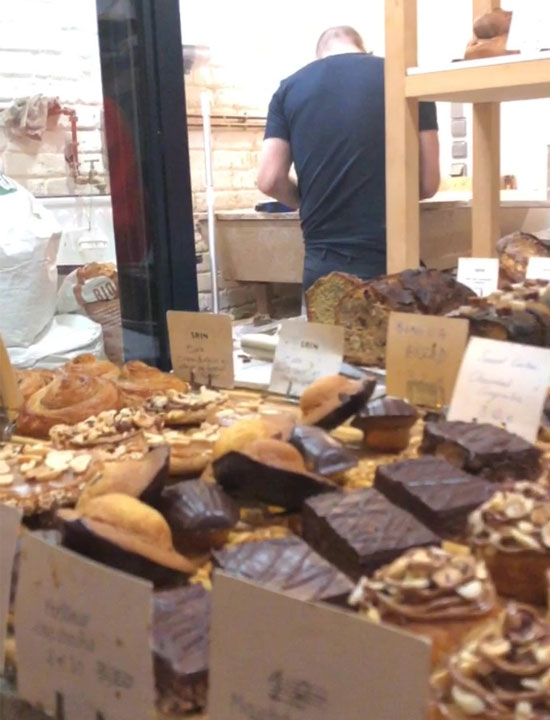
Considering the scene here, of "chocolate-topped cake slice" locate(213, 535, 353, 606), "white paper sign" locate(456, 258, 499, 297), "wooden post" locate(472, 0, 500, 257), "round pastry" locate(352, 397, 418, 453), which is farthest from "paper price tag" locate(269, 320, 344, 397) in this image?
"wooden post" locate(472, 0, 500, 257)

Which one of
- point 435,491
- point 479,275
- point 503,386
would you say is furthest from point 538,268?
point 435,491

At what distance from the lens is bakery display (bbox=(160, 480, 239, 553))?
823mm

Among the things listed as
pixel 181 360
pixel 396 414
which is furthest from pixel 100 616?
pixel 181 360

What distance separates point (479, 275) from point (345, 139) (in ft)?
3.43

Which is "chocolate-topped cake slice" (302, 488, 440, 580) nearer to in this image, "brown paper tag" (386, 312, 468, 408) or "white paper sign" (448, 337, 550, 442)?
"white paper sign" (448, 337, 550, 442)

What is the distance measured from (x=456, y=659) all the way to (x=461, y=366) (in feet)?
1.86

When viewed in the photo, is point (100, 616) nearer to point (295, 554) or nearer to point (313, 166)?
point (295, 554)

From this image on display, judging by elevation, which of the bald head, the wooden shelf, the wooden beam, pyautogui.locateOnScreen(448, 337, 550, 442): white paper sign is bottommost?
pyautogui.locateOnScreen(448, 337, 550, 442): white paper sign

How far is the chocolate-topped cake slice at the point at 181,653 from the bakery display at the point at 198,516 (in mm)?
136

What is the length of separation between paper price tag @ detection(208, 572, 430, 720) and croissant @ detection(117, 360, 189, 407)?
2.47ft

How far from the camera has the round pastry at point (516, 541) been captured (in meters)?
0.72

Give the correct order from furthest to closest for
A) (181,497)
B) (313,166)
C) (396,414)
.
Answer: (313,166) → (396,414) → (181,497)

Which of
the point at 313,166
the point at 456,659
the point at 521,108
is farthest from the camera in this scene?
the point at 521,108

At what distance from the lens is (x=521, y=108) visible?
5.10 metres
